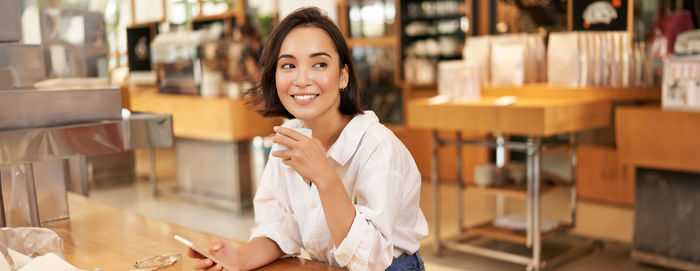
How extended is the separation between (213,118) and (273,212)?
3374 millimetres

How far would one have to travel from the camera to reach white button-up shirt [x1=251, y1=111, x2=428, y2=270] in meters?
1.30

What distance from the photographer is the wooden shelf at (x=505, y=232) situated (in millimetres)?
3479

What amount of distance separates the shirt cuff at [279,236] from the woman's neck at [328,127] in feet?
0.74

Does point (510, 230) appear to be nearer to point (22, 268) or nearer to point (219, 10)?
point (22, 268)

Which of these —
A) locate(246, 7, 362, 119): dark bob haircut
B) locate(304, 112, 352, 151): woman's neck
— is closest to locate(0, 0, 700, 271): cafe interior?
locate(246, 7, 362, 119): dark bob haircut

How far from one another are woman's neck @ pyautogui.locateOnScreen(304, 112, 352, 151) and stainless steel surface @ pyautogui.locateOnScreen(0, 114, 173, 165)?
0.44m

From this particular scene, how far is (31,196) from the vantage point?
1.61 meters

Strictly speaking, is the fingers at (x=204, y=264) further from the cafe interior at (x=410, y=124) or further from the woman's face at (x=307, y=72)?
the woman's face at (x=307, y=72)

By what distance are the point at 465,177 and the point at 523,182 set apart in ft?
6.87

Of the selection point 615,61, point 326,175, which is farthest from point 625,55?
point 326,175

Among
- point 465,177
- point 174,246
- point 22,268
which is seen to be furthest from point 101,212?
point 465,177

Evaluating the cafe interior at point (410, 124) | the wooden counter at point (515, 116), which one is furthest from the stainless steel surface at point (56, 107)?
the wooden counter at point (515, 116)

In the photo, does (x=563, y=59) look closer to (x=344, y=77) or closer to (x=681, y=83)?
(x=681, y=83)

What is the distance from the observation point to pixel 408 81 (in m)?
5.97
